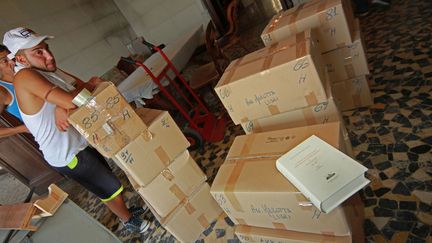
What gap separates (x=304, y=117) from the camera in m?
1.38

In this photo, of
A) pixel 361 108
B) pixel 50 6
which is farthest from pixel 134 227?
pixel 50 6

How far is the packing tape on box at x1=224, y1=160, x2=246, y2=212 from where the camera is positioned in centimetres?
117

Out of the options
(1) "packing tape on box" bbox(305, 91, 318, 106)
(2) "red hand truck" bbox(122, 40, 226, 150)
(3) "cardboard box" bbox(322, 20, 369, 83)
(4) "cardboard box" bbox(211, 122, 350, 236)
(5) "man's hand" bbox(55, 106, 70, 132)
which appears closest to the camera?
(4) "cardboard box" bbox(211, 122, 350, 236)

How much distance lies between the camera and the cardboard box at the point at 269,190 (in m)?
1.01

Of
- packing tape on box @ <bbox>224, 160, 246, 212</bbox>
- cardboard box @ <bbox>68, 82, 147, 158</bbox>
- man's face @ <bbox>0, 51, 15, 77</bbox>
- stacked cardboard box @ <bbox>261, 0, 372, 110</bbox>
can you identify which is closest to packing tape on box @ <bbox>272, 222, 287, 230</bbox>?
packing tape on box @ <bbox>224, 160, 246, 212</bbox>

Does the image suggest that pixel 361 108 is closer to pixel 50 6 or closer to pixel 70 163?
pixel 70 163

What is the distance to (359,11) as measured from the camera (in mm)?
3230

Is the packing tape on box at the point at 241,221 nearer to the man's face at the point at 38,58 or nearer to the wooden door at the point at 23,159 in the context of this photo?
the man's face at the point at 38,58

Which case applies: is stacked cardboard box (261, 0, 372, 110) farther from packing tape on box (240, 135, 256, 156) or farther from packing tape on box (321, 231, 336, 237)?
packing tape on box (321, 231, 336, 237)

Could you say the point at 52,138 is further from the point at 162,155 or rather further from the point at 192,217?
the point at 192,217

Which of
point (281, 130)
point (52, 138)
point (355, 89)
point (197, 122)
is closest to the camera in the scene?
point (281, 130)

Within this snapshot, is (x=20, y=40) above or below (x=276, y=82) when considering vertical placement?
above

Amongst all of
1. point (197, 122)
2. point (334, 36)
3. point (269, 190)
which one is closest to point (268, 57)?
point (334, 36)

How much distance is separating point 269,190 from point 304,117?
51 cm
